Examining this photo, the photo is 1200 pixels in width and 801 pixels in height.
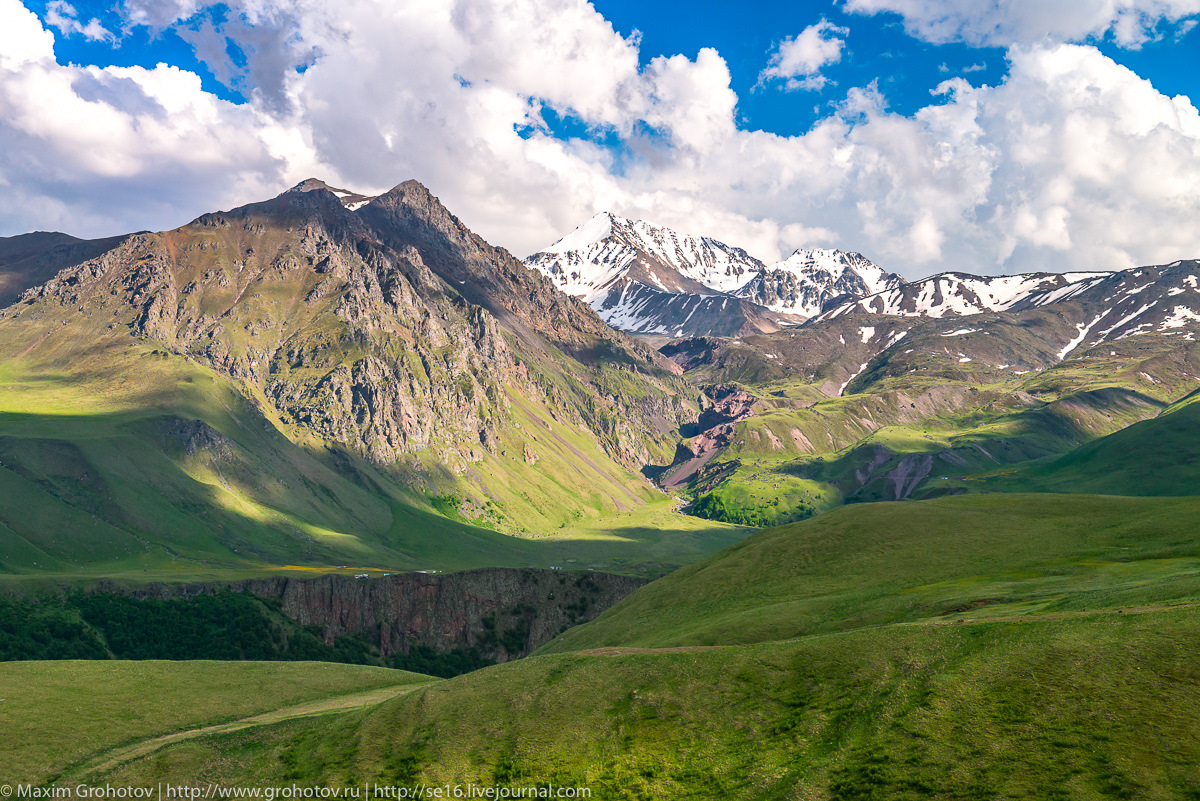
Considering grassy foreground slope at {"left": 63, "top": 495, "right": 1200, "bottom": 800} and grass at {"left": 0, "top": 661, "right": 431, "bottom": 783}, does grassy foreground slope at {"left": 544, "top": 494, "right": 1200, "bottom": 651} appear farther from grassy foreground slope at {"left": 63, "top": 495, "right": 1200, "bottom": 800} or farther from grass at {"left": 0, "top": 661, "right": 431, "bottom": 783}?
grass at {"left": 0, "top": 661, "right": 431, "bottom": 783}

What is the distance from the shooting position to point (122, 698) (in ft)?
242

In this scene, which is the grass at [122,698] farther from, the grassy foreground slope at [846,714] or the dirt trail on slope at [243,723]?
the grassy foreground slope at [846,714]

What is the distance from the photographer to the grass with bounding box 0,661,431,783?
197ft

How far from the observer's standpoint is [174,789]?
53625 millimetres

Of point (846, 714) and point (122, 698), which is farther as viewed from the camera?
point (122, 698)

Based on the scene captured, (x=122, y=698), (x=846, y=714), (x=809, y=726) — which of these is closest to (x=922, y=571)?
(x=846, y=714)

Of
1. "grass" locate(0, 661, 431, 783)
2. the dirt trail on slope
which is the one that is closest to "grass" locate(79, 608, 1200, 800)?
the dirt trail on slope

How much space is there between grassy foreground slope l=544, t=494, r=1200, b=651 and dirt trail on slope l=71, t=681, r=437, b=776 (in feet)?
111

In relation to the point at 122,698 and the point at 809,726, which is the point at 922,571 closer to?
the point at 809,726

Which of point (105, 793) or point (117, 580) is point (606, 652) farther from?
point (117, 580)

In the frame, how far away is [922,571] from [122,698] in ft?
306

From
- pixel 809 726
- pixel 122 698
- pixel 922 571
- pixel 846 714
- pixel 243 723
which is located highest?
pixel 922 571

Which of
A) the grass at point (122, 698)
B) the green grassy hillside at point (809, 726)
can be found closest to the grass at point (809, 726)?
the green grassy hillside at point (809, 726)

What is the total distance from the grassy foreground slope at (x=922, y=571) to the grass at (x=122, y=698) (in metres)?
41.8
